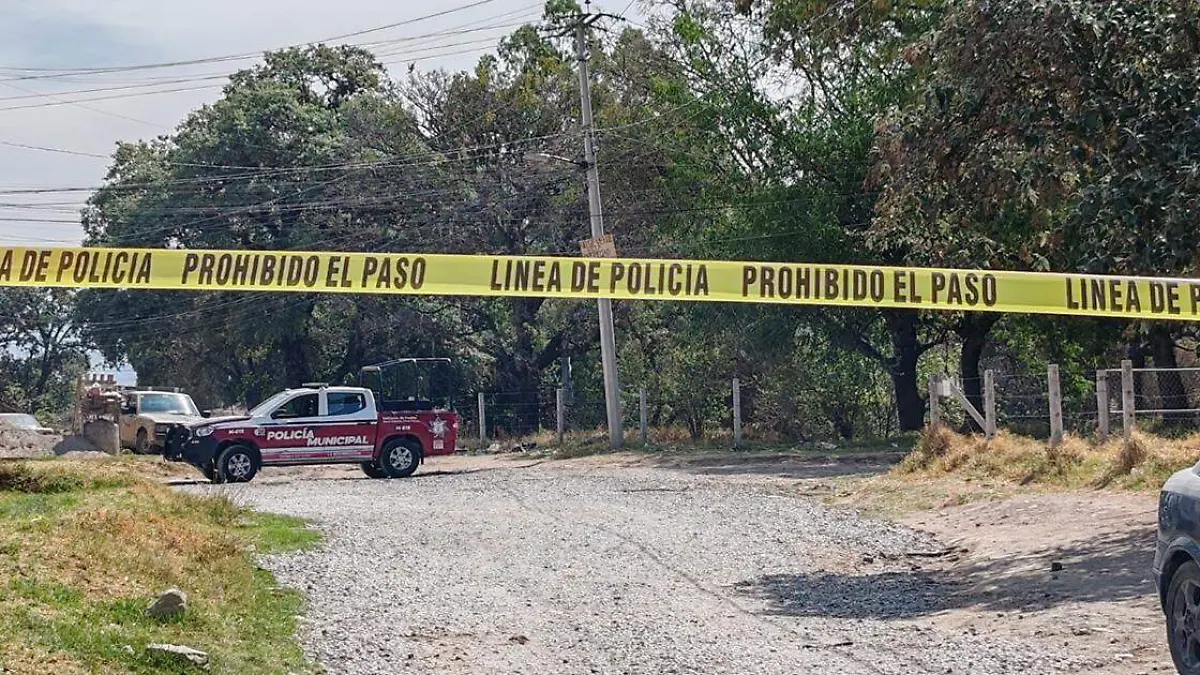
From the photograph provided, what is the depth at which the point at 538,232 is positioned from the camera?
47.2 metres

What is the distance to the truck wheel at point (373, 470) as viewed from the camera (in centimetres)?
2748

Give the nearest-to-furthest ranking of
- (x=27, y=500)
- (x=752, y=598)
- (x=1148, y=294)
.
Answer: (x=752, y=598)
(x=1148, y=294)
(x=27, y=500)

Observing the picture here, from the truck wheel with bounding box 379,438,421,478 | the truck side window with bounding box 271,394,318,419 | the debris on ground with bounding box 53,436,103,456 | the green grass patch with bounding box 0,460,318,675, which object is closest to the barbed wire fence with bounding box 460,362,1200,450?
the truck wheel with bounding box 379,438,421,478

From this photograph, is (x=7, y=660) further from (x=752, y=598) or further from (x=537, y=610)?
(x=752, y=598)

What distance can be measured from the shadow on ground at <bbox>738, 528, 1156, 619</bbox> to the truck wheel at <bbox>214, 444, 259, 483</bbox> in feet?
50.8

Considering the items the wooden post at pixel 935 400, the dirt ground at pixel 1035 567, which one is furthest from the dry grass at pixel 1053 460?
the wooden post at pixel 935 400

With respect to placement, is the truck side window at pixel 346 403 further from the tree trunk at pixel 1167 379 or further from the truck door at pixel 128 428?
the tree trunk at pixel 1167 379

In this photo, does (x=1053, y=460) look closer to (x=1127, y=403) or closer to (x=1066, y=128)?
(x=1127, y=403)

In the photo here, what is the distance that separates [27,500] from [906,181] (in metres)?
9.51

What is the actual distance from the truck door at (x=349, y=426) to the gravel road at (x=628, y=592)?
6.33 metres

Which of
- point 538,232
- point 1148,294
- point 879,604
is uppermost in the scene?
point 538,232

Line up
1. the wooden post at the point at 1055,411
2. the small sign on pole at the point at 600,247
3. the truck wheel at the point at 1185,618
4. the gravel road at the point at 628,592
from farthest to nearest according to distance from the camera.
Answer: the small sign on pole at the point at 600,247 < the wooden post at the point at 1055,411 < the gravel road at the point at 628,592 < the truck wheel at the point at 1185,618

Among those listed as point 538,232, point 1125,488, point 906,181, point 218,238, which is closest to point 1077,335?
point 1125,488

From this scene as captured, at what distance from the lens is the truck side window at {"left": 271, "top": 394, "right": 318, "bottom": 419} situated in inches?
1061
